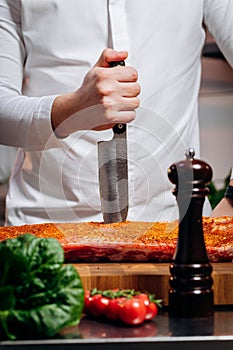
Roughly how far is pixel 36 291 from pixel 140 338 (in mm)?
197

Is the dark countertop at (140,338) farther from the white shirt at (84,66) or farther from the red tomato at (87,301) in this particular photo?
the white shirt at (84,66)

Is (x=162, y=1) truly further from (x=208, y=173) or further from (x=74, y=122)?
(x=208, y=173)

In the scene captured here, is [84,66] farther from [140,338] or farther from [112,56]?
[140,338]

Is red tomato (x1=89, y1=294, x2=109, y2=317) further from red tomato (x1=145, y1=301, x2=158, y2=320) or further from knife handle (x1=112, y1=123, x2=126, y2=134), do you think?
knife handle (x1=112, y1=123, x2=126, y2=134)

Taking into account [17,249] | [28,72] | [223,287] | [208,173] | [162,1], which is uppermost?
[162,1]

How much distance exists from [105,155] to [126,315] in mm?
608

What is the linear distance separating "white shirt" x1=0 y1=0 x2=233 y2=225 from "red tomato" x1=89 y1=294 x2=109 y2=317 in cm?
82

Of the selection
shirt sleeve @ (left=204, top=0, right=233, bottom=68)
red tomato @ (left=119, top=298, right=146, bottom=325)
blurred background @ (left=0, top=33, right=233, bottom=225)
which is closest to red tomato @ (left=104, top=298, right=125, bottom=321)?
red tomato @ (left=119, top=298, right=146, bottom=325)

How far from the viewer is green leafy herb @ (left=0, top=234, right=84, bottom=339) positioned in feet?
4.48

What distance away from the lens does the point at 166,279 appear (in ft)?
5.45

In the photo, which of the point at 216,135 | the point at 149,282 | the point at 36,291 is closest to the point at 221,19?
the point at 149,282

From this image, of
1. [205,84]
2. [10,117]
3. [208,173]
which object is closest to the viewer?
[208,173]

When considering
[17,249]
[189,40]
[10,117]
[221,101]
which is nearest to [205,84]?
[221,101]

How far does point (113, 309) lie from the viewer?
1.47 meters
